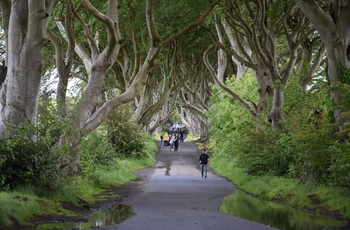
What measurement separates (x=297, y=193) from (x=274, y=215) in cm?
316

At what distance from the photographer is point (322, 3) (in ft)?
78.1

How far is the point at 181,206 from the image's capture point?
1738 cm

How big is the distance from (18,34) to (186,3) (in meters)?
10.5

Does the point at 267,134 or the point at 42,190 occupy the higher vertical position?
the point at 267,134

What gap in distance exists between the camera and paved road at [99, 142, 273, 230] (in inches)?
526

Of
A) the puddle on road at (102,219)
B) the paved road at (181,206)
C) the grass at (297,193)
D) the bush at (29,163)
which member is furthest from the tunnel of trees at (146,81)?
the paved road at (181,206)

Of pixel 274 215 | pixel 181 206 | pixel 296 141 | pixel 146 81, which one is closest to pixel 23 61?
pixel 181 206

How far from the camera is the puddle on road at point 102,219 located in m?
12.8

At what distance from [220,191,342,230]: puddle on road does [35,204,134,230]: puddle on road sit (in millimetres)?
2755

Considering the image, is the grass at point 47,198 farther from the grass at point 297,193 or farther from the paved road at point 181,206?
the grass at point 297,193

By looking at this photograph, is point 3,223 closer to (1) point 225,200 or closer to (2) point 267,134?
(1) point 225,200

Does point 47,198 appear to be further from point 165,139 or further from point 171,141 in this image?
point 165,139

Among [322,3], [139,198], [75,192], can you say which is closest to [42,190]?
[75,192]

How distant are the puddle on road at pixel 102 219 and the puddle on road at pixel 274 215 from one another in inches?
108
